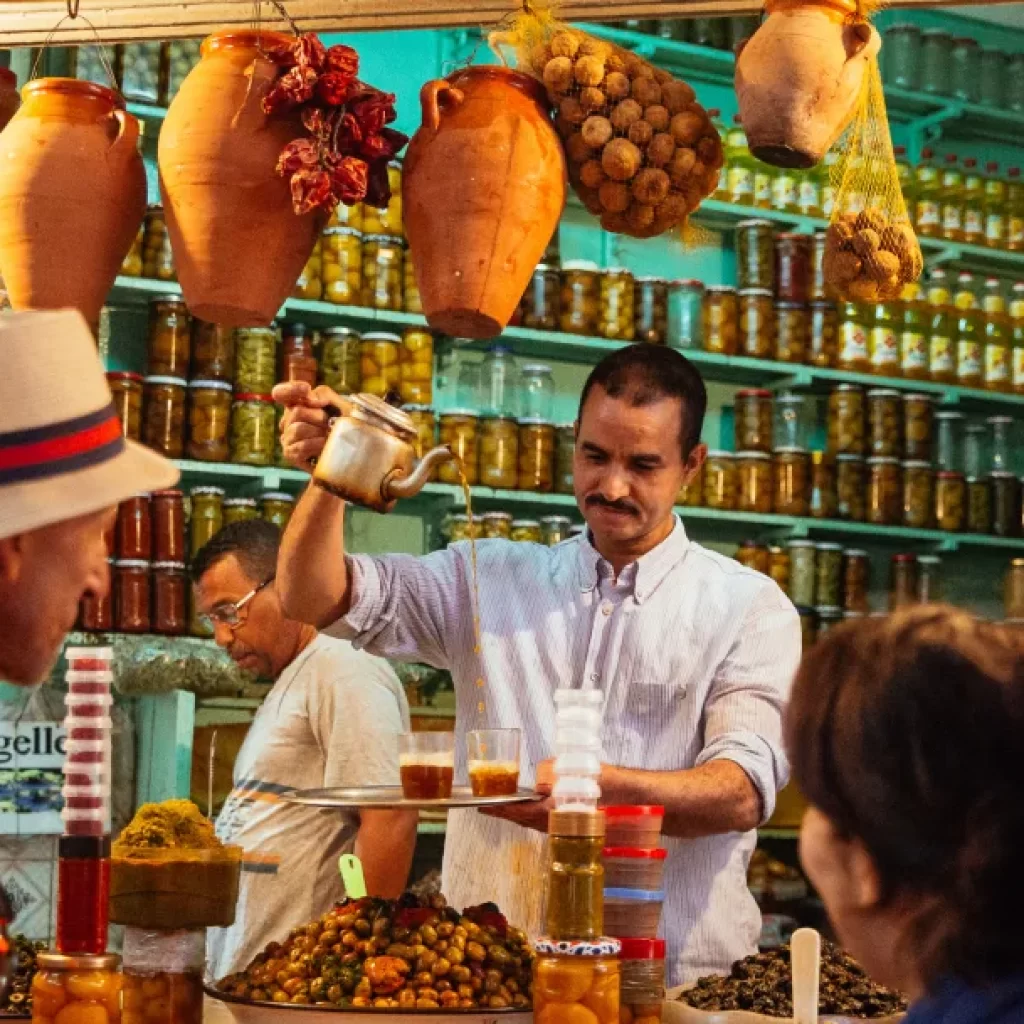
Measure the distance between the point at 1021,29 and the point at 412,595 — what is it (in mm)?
4242

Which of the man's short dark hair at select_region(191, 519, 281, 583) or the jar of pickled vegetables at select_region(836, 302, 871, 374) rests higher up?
the jar of pickled vegetables at select_region(836, 302, 871, 374)

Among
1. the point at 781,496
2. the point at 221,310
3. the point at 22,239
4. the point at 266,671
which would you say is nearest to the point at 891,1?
the point at 221,310

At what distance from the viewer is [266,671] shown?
Answer: 3.81 metres

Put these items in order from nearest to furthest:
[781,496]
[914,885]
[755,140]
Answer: [914,885]
[755,140]
[781,496]

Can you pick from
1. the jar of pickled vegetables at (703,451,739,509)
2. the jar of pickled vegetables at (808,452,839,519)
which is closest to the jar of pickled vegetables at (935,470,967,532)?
the jar of pickled vegetables at (808,452,839,519)

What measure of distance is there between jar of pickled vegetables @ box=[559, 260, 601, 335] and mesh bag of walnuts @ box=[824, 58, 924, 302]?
2.58 meters

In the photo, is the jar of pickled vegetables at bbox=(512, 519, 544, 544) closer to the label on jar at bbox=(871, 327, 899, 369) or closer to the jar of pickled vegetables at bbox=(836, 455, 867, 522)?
the jar of pickled vegetables at bbox=(836, 455, 867, 522)

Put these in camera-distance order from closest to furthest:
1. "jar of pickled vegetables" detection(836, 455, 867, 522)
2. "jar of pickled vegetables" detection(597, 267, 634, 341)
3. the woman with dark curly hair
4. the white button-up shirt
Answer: the woman with dark curly hair, the white button-up shirt, "jar of pickled vegetables" detection(597, 267, 634, 341), "jar of pickled vegetables" detection(836, 455, 867, 522)

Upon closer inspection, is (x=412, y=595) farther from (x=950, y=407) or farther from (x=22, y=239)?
(x=950, y=407)

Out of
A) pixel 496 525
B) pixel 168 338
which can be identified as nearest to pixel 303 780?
pixel 496 525

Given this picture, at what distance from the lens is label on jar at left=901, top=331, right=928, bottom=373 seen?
530 cm

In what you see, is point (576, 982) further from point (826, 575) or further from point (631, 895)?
point (826, 575)

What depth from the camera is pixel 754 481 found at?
509 cm

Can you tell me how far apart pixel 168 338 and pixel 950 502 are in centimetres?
244
